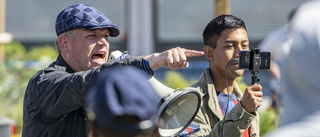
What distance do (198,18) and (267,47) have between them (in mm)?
7791

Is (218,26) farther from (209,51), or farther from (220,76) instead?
(220,76)

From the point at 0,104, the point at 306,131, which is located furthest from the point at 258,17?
the point at 306,131

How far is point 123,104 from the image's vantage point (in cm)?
147

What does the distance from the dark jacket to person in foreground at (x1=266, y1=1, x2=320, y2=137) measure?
97 centimetres

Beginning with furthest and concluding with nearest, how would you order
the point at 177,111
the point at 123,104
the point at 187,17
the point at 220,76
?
1. the point at 187,17
2. the point at 220,76
3. the point at 177,111
4. the point at 123,104

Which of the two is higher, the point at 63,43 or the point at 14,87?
the point at 63,43

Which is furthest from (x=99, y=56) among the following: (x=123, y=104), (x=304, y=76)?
(x=304, y=76)

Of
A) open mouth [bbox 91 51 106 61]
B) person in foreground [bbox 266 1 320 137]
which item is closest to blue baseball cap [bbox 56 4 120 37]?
open mouth [bbox 91 51 106 61]

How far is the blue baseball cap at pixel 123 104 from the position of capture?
1463 mm

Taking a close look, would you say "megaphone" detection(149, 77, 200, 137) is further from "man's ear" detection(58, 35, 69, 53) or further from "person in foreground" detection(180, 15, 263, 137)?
"man's ear" detection(58, 35, 69, 53)

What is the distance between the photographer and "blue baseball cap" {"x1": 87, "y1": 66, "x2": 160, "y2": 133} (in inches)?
57.6

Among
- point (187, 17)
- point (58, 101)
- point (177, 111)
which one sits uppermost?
point (58, 101)

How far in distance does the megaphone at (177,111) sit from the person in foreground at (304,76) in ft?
3.38

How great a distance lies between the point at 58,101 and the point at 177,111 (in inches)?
24.7
